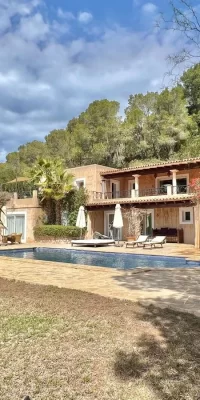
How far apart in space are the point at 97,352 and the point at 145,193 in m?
25.9

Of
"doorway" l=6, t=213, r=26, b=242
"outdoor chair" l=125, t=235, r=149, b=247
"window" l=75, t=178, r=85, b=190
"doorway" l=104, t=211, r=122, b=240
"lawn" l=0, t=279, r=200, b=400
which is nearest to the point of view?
"lawn" l=0, t=279, r=200, b=400

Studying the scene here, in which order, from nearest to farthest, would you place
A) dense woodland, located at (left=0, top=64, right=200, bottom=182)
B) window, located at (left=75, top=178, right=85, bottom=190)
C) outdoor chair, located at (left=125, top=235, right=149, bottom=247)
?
outdoor chair, located at (left=125, top=235, right=149, bottom=247) → window, located at (left=75, top=178, right=85, bottom=190) → dense woodland, located at (left=0, top=64, right=200, bottom=182)

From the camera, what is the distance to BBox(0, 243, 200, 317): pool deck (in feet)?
22.8

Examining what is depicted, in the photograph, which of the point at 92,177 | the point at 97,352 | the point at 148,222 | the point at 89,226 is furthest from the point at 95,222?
the point at 97,352

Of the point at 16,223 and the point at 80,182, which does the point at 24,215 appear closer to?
the point at 16,223

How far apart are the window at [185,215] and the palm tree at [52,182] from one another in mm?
9721

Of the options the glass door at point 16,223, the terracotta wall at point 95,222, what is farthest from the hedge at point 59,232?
the glass door at point 16,223

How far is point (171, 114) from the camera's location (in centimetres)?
3944

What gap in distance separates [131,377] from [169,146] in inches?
1442

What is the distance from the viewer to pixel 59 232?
27.3 m

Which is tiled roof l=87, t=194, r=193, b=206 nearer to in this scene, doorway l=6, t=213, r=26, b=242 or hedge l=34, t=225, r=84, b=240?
hedge l=34, t=225, r=84, b=240

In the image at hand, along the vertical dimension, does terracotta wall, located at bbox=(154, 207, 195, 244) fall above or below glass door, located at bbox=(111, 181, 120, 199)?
below

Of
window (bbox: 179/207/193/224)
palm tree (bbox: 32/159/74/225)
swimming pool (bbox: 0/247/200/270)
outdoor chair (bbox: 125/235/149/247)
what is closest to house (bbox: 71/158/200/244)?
window (bbox: 179/207/193/224)

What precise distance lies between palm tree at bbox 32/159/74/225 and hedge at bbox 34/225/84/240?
5.84 feet
